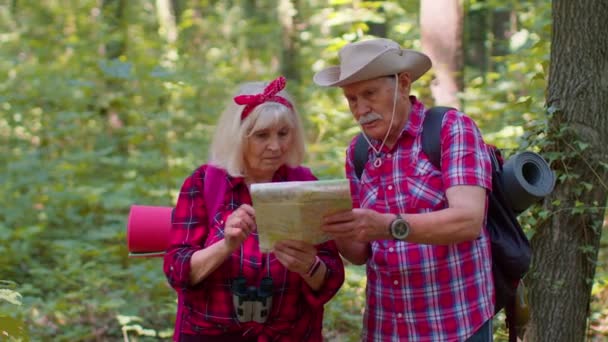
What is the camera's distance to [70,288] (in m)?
6.38

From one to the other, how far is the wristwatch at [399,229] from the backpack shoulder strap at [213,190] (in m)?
0.81

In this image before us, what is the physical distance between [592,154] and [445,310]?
1405 millimetres

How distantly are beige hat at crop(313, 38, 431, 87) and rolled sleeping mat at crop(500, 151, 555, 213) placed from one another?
528mm

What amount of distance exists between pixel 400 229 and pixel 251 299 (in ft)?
A: 2.31

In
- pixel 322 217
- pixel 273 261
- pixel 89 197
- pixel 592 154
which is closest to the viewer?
pixel 322 217

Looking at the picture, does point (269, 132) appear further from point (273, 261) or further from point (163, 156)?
point (163, 156)

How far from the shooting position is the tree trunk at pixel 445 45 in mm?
6223

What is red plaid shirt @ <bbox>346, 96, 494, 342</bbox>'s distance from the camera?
242 cm

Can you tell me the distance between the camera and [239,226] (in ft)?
7.86

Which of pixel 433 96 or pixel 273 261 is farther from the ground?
pixel 433 96

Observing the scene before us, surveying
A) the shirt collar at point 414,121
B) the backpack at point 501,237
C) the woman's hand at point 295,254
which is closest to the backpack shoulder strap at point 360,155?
the backpack at point 501,237

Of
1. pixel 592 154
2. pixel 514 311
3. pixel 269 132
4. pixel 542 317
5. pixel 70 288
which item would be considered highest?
pixel 269 132

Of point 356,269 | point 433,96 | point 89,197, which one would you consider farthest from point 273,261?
point 89,197

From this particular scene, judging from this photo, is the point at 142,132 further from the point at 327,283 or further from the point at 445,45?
the point at 327,283
